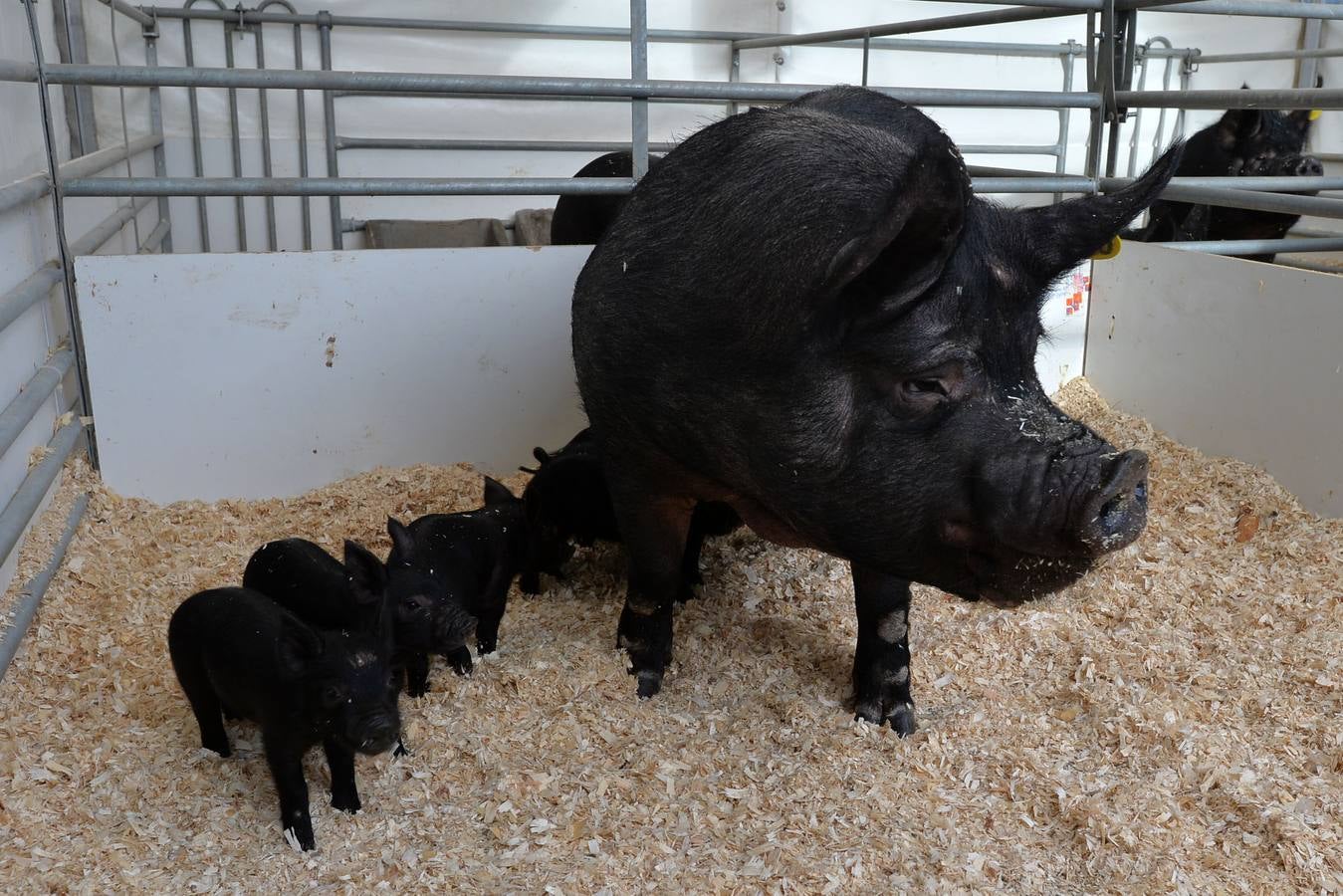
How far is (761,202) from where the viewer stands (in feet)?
8.38

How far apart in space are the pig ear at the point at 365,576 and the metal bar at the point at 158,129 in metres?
5.73

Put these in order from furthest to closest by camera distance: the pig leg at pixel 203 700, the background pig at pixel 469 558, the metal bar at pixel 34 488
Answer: the background pig at pixel 469 558
the metal bar at pixel 34 488
the pig leg at pixel 203 700

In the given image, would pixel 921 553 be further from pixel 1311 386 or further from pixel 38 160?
pixel 38 160

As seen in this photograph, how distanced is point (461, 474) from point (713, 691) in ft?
5.68

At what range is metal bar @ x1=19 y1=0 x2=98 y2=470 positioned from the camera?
378 centimetres

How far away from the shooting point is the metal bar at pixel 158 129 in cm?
776

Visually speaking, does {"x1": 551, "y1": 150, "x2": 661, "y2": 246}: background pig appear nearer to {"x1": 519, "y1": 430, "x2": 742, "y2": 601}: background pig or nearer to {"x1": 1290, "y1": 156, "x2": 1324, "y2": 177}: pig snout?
{"x1": 519, "y1": 430, "x2": 742, "y2": 601}: background pig

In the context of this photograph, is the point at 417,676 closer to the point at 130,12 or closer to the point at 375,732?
the point at 375,732

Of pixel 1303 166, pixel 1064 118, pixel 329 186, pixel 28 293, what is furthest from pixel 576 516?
pixel 1064 118

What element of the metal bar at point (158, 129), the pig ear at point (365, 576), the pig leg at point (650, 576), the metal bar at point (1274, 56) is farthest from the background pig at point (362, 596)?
the metal bar at point (1274, 56)

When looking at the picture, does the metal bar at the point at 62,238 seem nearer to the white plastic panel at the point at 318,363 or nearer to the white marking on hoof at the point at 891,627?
the white plastic panel at the point at 318,363

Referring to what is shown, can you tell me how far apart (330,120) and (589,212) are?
361 centimetres

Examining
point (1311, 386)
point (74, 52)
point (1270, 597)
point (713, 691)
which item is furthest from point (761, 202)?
point (74, 52)

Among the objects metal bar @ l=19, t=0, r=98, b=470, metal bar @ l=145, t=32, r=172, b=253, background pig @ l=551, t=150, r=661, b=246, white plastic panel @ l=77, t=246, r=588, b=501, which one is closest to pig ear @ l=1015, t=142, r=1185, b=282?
white plastic panel @ l=77, t=246, r=588, b=501
